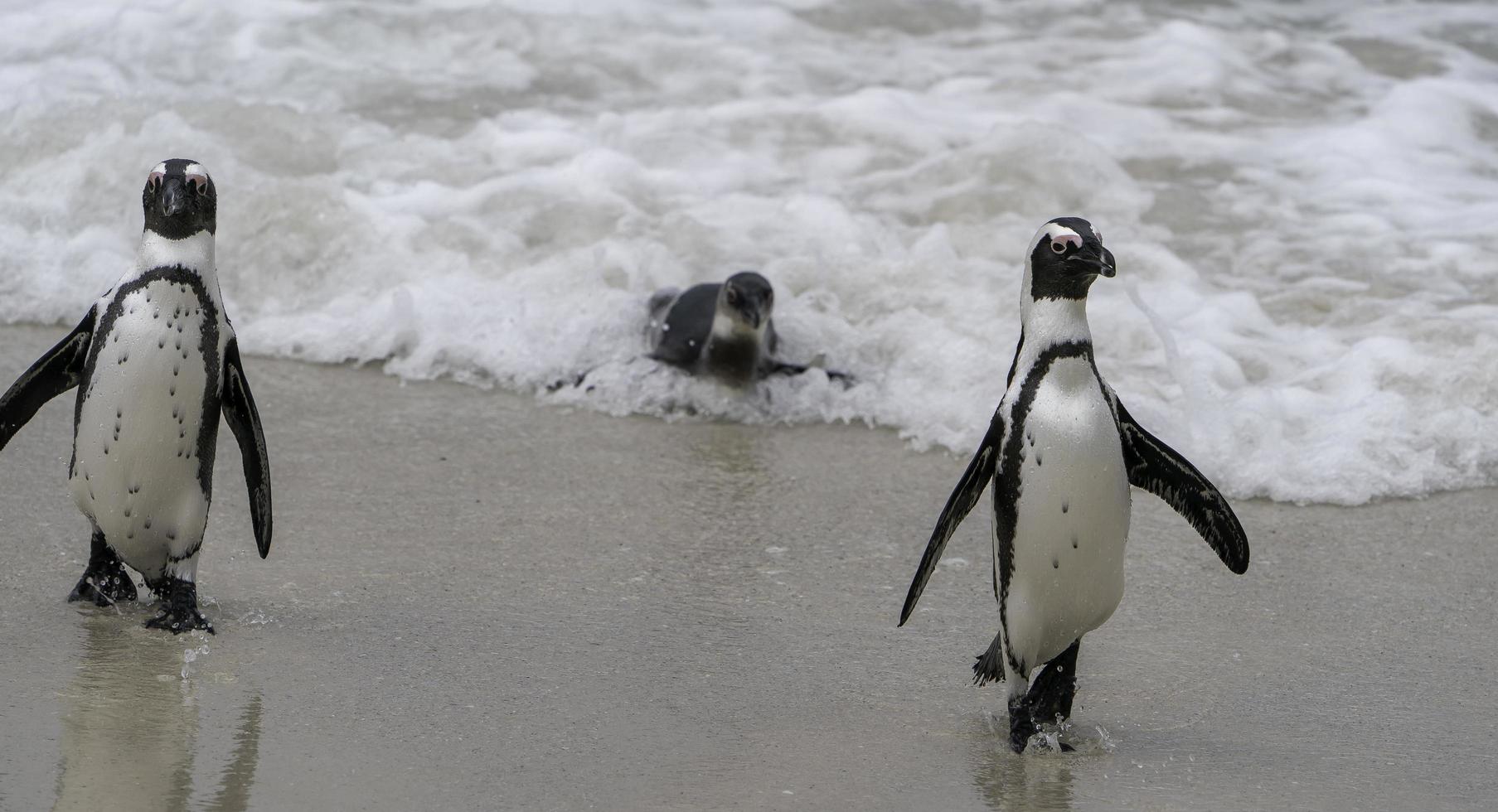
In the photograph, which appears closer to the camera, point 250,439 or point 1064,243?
point 1064,243

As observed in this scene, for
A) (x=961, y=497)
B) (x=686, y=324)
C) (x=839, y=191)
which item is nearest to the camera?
(x=961, y=497)

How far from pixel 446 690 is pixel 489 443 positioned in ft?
5.83

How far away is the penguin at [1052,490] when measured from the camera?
9.25ft

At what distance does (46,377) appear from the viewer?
3.19m

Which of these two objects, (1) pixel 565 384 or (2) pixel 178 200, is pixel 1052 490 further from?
(1) pixel 565 384

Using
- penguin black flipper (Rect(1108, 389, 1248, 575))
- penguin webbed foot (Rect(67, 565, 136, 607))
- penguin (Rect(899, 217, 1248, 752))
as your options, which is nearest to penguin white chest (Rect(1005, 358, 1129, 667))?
penguin (Rect(899, 217, 1248, 752))

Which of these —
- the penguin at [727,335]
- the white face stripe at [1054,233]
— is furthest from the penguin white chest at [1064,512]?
the penguin at [727,335]

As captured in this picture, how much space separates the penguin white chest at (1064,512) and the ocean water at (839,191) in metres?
1.76

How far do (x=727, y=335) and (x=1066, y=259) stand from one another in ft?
8.15

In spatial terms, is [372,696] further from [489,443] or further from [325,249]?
[325,249]

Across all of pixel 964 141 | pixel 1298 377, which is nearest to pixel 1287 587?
pixel 1298 377

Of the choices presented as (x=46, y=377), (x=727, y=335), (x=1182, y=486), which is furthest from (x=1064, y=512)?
(x=727, y=335)

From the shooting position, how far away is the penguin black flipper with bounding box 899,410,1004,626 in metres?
2.87

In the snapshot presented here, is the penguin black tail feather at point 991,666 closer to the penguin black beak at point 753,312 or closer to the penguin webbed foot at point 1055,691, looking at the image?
the penguin webbed foot at point 1055,691
